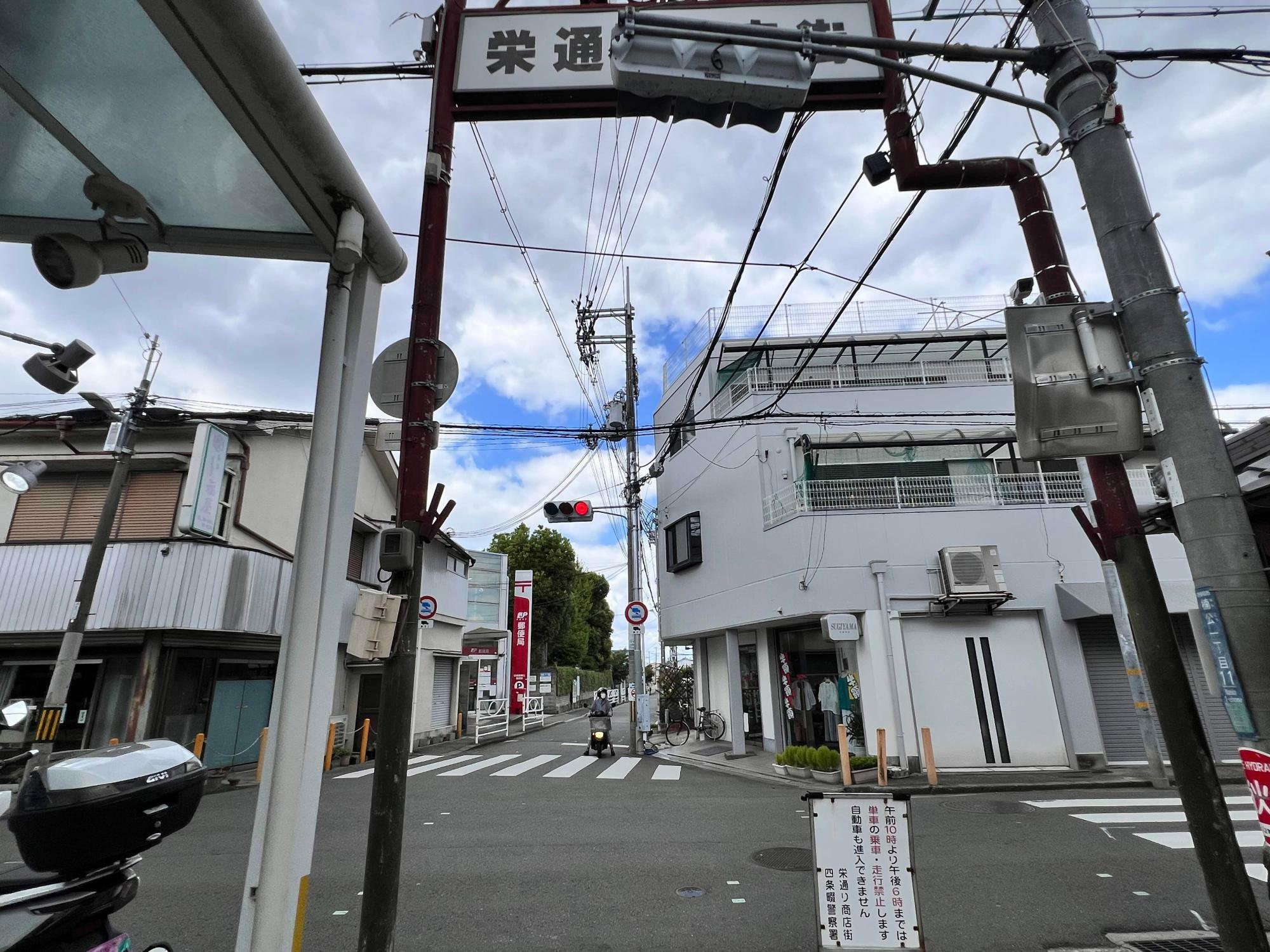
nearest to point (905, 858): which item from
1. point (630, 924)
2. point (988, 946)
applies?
point (988, 946)

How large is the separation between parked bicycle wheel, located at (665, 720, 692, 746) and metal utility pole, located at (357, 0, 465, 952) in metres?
16.6

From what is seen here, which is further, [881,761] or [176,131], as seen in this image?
[881,761]

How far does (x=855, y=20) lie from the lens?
226 inches

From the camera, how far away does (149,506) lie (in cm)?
1342

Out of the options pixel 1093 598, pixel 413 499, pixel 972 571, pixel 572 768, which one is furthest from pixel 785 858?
pixel 1093 598

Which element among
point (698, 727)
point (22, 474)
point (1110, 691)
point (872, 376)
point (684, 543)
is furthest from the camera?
point (698, 727)

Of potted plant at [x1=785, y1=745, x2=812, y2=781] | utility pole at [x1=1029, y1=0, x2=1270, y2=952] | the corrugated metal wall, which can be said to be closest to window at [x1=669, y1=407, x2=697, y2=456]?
potted plant at [x1=785, y1=745, x2=812, y2=781]

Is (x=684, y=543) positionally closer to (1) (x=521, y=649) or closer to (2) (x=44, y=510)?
(1) (x=521, y=649)

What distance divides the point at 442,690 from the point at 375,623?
1989 cm

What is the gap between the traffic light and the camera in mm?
16047

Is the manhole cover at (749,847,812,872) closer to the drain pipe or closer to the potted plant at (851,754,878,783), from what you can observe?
the potted plant at (851,754,878,783)

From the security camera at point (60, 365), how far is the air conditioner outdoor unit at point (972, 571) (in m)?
14.1

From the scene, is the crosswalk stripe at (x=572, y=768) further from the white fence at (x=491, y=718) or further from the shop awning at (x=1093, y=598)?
the shop awning at (x=1093, y=598)

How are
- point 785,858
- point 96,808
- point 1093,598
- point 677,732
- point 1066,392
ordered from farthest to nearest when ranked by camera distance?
point 677,732, point 1093,598, point 785,858, point 1066,392, point 96,808
